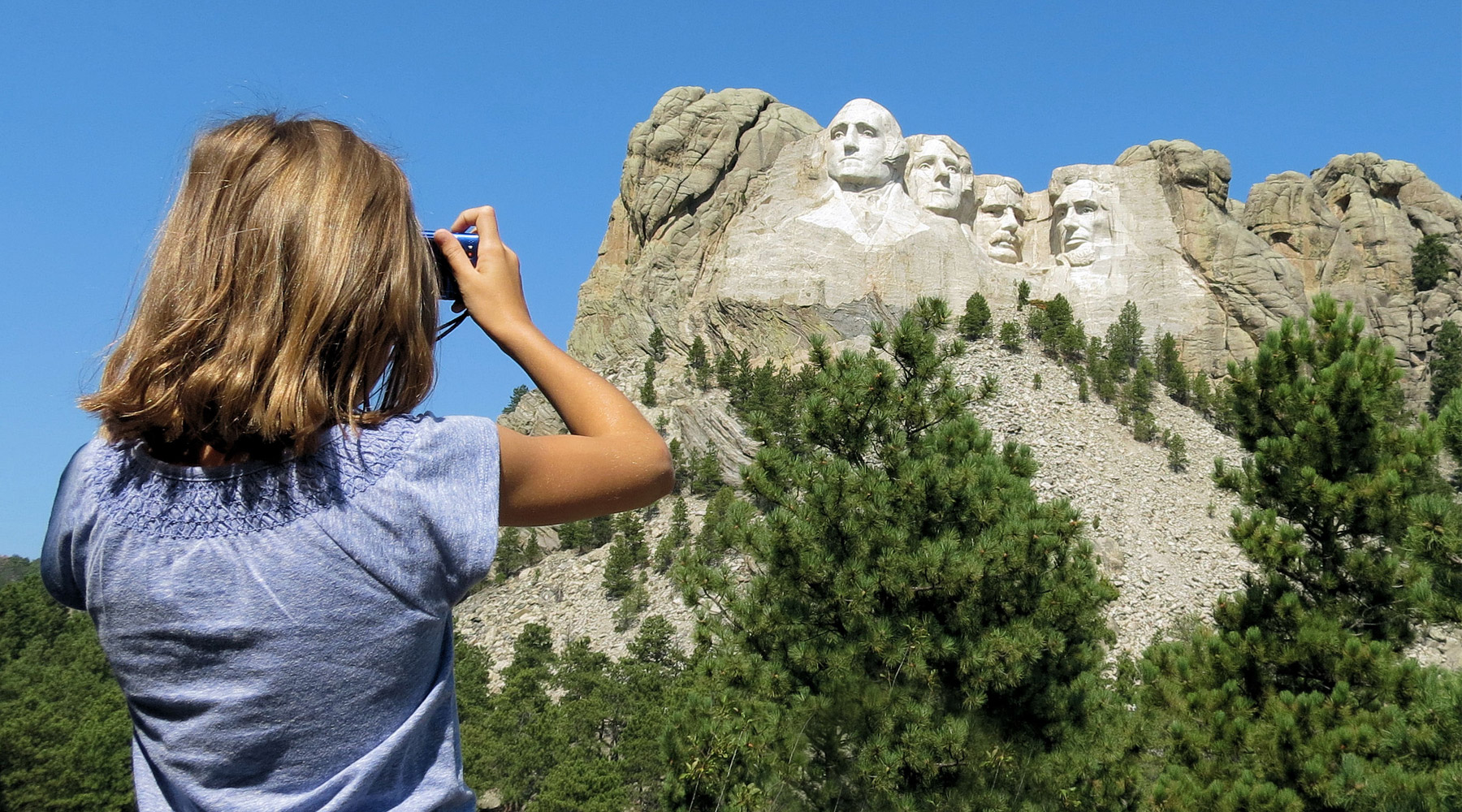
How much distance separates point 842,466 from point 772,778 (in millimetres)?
1908

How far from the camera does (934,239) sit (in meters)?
27.3

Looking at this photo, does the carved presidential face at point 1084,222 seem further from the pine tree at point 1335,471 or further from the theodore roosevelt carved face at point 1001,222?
the pine tree at point 1335,471

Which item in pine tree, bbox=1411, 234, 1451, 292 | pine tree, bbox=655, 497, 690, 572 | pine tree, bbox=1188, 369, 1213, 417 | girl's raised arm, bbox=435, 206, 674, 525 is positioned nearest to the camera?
girl's raised arm, bbox=435, 206, 674, 525

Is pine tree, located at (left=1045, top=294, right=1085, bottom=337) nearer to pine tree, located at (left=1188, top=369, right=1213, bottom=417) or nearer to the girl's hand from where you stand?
pine tree, located at (left=1188, top=369, right=1213, bottom=417)

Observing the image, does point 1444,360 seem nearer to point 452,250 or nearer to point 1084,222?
point 1084,222

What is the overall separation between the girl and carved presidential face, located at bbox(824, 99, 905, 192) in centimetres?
2719

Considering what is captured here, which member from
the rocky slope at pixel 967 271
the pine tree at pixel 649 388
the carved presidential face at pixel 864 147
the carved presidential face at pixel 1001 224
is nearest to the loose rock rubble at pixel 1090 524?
the rocky slope at pixel 967 271

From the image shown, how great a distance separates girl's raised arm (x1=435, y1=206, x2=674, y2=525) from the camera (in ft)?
3.81

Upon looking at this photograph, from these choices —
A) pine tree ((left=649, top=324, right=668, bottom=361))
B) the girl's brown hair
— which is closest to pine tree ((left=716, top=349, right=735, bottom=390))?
pine tree ((left=649, top=324, right=668, bottom=361))

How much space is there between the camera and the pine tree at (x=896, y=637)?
685cm

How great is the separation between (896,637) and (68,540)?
6.17 metres

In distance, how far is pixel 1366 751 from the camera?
24.1 feet

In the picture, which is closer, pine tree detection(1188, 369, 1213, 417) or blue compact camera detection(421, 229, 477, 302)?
blue compact camera detection(421, 229, 477, 302)

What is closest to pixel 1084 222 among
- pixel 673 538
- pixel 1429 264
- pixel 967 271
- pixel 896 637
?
pixel 967 271
